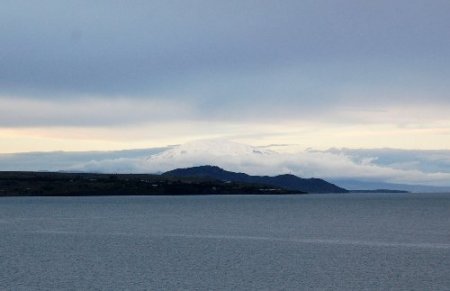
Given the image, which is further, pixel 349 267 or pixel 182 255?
pixel 182 255

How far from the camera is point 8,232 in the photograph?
334 ft

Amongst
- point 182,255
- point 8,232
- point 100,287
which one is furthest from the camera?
point 8,232

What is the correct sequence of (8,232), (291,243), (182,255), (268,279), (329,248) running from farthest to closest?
(8,232) → (291,243) → (329,248) → (182,255) → (268,279)

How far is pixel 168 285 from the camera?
160ft

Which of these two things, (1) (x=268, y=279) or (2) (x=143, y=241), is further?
(2) (x=143, y=241)

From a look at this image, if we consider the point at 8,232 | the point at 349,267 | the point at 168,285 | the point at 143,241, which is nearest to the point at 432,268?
the point at 349,267

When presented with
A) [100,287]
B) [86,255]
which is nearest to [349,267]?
[100,287]

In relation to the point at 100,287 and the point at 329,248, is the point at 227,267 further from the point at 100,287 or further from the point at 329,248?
the point at 329,248

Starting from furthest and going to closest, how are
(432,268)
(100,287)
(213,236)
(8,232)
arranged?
(8,232), (213,236), (432,268), (100,287)

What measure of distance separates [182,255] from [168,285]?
62.6 feet

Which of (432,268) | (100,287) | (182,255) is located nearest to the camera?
(100,287)

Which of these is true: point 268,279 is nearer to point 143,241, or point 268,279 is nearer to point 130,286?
point 130,286

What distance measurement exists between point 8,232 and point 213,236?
104 ft

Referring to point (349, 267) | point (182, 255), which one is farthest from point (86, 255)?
point (349, 267)
